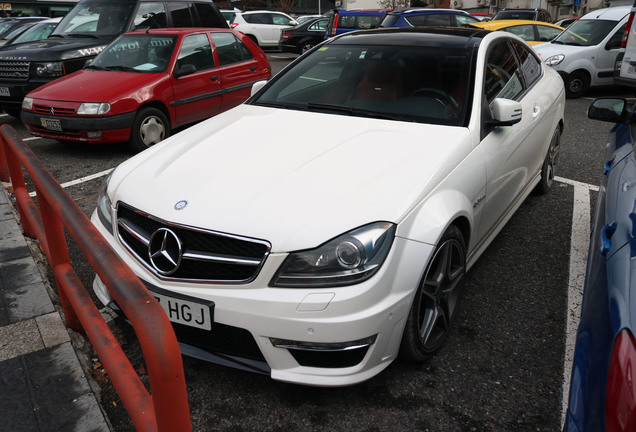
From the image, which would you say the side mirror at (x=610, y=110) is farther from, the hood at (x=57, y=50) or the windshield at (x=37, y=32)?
the windshield at (x=37, y=32)

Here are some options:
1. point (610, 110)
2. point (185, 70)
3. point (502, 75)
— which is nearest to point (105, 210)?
point (502, 75)

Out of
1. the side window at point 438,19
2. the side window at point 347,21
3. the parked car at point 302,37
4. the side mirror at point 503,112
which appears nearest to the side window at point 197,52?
the side mirror at point 503,112

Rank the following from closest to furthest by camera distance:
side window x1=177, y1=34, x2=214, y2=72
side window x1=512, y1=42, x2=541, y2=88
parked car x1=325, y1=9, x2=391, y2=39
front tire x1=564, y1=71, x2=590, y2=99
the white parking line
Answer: the white parking line, side window x1=512, y1=42, x2=541, y2=88, side window x1=177, y1=34, x2=214, y2=72, front tire x1=564, y1=71, x2=590, y2=99, parked car x1=325, y1=9, x2=391, y2=39

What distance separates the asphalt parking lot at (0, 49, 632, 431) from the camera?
7.61 feet

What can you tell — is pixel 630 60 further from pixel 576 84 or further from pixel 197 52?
pixel 197 52

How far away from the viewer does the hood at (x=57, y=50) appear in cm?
781

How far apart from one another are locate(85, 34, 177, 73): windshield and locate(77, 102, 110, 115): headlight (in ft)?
2.93

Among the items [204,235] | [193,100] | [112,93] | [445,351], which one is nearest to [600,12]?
[193,100]

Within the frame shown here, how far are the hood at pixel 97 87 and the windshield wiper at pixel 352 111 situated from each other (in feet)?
11.5

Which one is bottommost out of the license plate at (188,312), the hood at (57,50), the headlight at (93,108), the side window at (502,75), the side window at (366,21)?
the license plate at (188,312)

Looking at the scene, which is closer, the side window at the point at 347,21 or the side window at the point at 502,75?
the side window at the point at 502,75

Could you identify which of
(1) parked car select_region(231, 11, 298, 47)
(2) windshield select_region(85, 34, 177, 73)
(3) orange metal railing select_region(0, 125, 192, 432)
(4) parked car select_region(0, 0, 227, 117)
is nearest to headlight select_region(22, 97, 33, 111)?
(2) windshield select_region(85, 34, 177, 73)

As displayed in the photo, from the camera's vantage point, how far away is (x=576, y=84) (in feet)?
33.6

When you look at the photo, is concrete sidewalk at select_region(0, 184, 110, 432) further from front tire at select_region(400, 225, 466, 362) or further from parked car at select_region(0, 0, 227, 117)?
parked car at select_region(0, 0, 227, 117)
